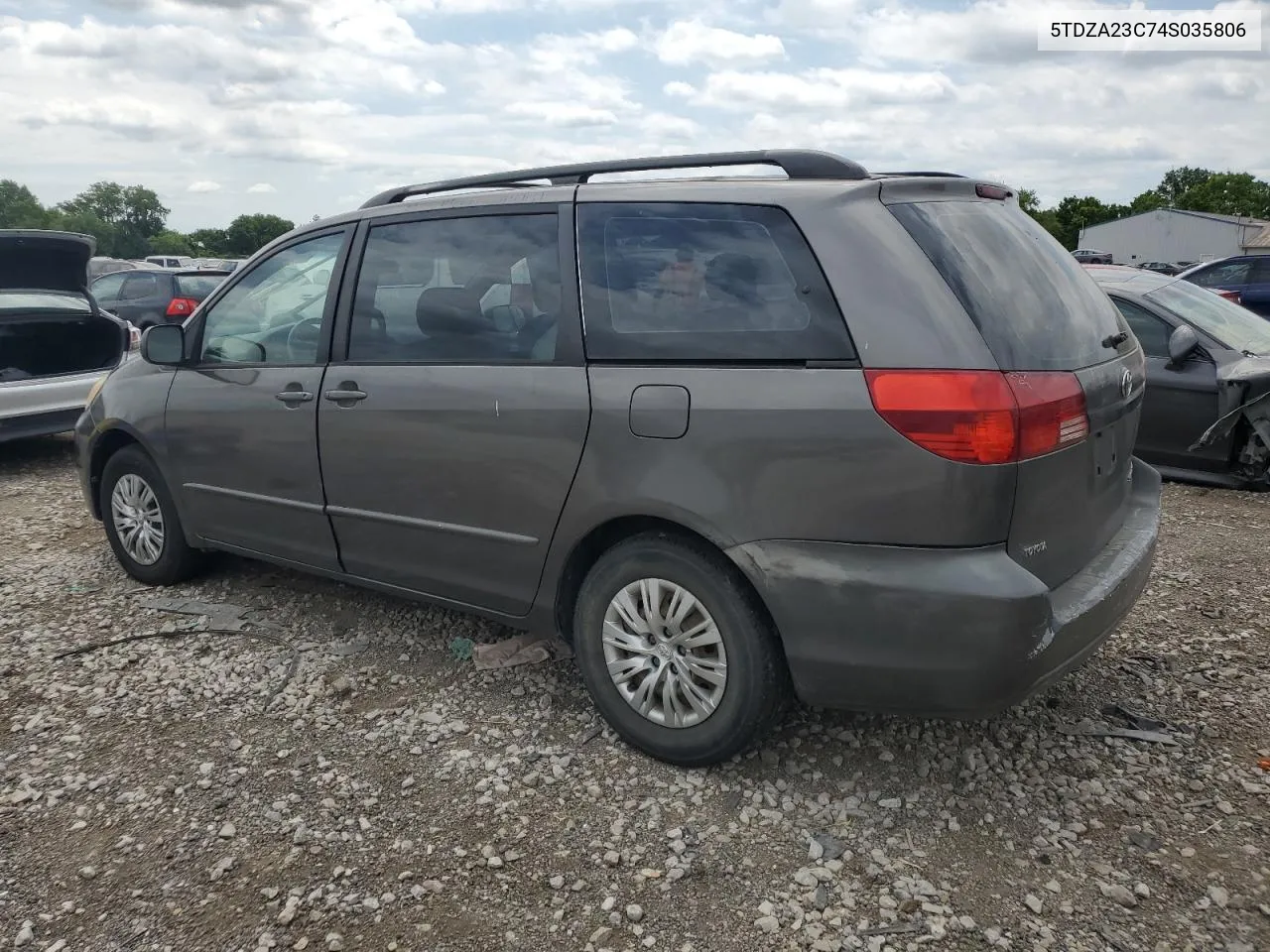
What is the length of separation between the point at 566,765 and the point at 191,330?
8.98 feet

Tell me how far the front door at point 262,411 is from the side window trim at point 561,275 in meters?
0.08

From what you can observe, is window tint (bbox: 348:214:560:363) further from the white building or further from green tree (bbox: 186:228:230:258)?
green tree (bbox: 186:228:230:258)

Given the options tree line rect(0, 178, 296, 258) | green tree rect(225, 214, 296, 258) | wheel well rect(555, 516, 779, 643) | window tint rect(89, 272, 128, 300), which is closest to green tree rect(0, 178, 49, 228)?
tree line rect(0, 178, 296, 258)

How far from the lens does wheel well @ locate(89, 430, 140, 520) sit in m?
5.01

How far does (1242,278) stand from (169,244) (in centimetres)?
11435

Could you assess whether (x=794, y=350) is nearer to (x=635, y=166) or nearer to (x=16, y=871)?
(x=635, y=166)

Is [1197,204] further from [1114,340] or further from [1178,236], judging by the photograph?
[1114,340]

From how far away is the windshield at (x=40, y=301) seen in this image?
25.8 feet

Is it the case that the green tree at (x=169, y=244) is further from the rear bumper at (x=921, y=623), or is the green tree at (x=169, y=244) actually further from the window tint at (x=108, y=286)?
the rear bumper at (x=921, y=623)

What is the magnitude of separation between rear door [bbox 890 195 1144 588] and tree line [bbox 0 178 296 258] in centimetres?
10641

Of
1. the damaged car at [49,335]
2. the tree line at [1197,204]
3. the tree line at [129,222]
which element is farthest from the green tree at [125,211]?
the damaged car at [49,335]

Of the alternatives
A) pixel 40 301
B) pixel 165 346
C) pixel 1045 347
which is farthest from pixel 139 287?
pixel 1045 347

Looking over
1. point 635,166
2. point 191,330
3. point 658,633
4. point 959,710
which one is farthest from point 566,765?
point 191,330

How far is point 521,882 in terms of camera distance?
2.72 meters
